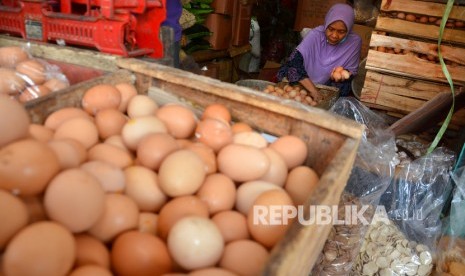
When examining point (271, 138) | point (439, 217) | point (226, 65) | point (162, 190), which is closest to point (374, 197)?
point (439, 217)

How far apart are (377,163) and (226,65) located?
468 cm

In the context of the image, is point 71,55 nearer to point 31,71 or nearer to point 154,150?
point 31,71

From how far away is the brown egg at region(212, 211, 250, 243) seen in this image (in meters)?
1.19

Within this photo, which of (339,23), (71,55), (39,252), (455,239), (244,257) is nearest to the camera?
(39,252)

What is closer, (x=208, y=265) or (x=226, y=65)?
(x=208, y=265)

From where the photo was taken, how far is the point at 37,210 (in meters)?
1.01

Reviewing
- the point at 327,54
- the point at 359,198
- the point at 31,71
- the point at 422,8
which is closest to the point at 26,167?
the point at 31,71

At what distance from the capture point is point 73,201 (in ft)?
3.18

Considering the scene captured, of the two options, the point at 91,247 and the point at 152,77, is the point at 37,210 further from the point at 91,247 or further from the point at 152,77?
the point at 152,77

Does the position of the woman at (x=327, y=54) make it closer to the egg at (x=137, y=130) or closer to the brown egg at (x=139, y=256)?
the egg at (x=137, y=130)

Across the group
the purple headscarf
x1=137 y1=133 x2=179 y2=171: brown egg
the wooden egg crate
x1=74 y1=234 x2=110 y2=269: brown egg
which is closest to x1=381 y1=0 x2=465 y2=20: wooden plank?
the wooden egg crate

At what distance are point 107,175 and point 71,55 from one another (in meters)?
1.32

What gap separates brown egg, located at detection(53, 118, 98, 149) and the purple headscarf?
11.8ft

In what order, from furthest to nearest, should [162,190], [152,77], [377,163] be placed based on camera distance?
[377,163] < [152,77] < [162,190]
